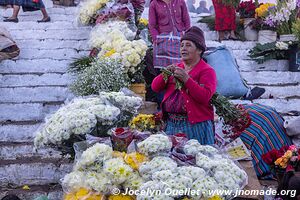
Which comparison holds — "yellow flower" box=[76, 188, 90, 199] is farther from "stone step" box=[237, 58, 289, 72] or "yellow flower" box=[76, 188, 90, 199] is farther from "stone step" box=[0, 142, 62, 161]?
"stone step" box=[237, 58, 289, 72]

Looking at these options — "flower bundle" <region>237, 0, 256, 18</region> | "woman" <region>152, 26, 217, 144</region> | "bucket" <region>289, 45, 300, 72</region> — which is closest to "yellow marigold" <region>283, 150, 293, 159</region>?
"woman" <region>152, 26, 217, 144</region>

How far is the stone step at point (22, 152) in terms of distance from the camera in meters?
5.74

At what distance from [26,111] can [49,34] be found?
3.24m

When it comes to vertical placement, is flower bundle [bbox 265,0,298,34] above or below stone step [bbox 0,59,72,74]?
above

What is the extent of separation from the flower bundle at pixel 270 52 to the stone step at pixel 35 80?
3265mm

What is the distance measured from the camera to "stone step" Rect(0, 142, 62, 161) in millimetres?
5742

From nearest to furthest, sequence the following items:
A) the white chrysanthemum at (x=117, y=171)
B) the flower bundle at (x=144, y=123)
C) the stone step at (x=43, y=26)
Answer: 1. the white chrysanthemum at (x=117, y=171)
2. the flower bundle at (x=144, y=123)
3. the stone step at (x=43, y=26)

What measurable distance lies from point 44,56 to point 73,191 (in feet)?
19.0

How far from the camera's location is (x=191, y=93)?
3.97 m

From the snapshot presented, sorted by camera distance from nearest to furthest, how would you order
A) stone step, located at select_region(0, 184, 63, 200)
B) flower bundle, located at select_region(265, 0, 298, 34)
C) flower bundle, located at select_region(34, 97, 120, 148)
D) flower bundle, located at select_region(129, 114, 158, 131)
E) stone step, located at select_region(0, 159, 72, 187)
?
flower bundle, located at select_region(34, 97, 120, 148)
flower bundle, located at select_region(129, 114, 158, 131)
stone step, located at select_region(0, 184, 63, 200)
stone step, located at select_region(0, 159, 72, 187)
flower bundle, located at select_region(265, 0, 298, 34)

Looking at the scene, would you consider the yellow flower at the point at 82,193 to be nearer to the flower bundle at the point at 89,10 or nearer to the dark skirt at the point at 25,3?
the flower bundle at the point at 89,10

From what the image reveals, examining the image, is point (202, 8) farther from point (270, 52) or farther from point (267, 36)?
point (270, 52)

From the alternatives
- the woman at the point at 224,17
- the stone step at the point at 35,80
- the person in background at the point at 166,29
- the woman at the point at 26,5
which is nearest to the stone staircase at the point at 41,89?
the stone step at the point at 35,80

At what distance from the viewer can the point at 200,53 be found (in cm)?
424
